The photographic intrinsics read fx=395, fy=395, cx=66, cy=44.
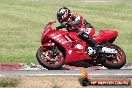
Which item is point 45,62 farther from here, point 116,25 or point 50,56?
point 116,25

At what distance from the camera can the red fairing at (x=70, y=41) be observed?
1173cm

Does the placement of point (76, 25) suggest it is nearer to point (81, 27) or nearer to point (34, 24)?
point (81, 27)

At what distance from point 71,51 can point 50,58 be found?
2.29ft

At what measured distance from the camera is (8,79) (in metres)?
9.14

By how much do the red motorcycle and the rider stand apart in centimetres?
14

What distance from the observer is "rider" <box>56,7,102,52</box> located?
12.0m

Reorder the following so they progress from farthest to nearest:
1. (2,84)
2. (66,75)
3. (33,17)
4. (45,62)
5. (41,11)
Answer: (41,11), (33,17), (45,62), (66,75), (2,84)

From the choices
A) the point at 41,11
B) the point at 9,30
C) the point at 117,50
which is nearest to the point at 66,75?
the point at 117,50

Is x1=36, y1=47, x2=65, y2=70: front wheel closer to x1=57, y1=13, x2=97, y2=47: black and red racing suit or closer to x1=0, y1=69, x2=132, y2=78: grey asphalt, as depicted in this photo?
x1=57, y1=13, x2=97, y2=47: black and red racing suit

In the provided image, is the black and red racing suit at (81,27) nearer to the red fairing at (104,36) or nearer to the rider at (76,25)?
the rider at (76,25)

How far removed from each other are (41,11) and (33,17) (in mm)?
3788

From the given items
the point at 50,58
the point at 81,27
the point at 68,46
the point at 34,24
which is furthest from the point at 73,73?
the point at 34,24

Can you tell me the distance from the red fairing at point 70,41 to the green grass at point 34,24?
301 cm

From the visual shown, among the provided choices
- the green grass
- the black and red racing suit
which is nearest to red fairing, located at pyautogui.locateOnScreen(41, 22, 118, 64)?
the black and red racing suit
